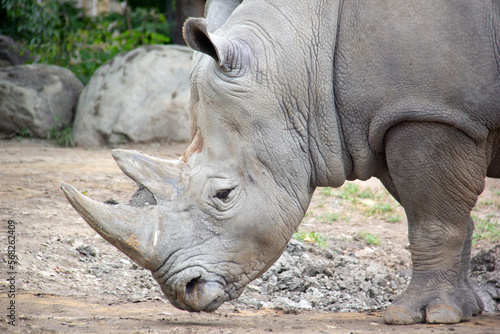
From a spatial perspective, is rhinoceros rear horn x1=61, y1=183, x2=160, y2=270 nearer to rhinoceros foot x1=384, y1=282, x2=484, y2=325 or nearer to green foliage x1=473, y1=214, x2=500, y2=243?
rhinoceros foot x1=384, y1=282, x2=484, y2=325

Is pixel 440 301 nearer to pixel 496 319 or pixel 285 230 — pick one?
pixel 496 319

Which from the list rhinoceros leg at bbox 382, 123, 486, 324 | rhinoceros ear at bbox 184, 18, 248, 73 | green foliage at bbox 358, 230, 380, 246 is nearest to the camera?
rhinoceros ear at bbox 184, 18, 248, 73

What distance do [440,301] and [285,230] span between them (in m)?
0.98

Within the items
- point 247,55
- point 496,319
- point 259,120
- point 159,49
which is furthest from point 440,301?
point 159,49

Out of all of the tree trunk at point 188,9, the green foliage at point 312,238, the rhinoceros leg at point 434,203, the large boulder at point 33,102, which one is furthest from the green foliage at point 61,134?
the rhinoceros leg at point 434,203

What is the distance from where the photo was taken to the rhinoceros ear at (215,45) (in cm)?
310

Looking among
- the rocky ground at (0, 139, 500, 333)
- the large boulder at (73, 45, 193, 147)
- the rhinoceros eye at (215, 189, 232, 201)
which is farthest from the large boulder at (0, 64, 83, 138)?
the rhinoceros eye at (215, 189, 232, 201)

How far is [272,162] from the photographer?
345 cm

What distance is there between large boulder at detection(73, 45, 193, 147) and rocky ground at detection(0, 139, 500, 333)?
7.01ft

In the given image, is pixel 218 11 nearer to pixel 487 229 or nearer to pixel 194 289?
Result: pixel 194 289

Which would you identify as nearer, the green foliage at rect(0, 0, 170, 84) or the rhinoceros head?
the rhinoceros head

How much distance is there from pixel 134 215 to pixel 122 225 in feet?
0.28

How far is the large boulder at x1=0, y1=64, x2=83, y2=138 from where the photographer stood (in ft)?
31.7

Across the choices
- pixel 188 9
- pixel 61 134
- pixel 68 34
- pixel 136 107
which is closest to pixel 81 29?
pixel 68 34
